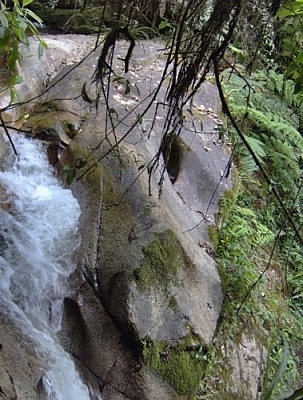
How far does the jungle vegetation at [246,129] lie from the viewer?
197cm

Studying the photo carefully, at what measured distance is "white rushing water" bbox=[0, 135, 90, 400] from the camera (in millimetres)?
3904

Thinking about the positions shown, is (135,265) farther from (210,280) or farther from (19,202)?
(19,202)

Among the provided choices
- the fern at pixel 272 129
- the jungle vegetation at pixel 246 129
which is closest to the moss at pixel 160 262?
the jungle vegetation at pixel 246 129

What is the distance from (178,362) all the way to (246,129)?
402 cm

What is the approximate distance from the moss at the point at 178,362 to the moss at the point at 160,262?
47 cm

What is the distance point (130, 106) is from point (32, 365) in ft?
11.0

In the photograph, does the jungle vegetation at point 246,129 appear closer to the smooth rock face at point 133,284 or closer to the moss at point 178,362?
the moss at point 178,362

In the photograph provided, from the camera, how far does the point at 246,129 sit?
23.2 feet

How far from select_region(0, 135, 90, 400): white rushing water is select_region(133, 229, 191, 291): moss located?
0.64 m

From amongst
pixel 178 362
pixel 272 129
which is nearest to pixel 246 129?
pixel 272 129

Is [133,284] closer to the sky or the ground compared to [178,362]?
closer to the sky

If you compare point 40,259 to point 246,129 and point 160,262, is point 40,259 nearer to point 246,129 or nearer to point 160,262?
point 160,262

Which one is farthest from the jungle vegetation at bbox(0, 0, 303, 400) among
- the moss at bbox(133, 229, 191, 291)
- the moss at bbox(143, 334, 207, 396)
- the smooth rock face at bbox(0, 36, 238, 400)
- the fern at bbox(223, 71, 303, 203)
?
the moss at bbox(133, 229, 191, 291)

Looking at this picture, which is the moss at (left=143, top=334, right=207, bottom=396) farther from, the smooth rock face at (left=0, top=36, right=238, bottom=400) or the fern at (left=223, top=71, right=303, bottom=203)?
the fern at (left=223, top=71, right=303, bottom=203)
